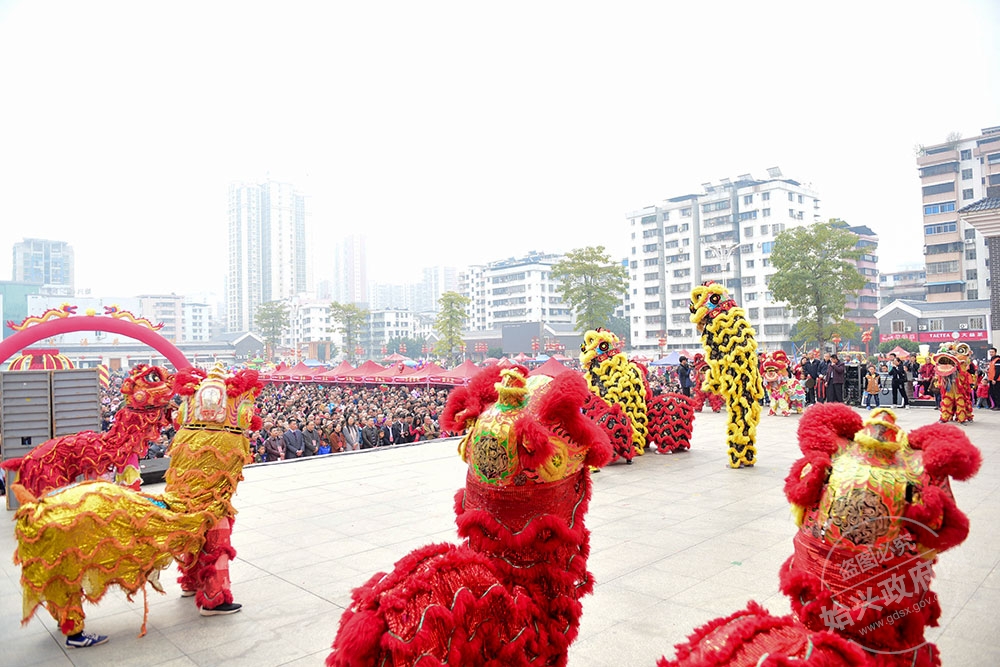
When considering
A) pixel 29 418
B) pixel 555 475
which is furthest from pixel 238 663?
pixel 29 418

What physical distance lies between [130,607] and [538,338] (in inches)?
1334

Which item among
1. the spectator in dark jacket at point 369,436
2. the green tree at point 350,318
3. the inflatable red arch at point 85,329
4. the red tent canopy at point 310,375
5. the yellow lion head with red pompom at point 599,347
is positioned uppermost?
the green tree at point 350,318

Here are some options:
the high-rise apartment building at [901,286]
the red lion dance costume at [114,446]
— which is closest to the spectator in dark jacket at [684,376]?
the red lion dance costume at [114,446]

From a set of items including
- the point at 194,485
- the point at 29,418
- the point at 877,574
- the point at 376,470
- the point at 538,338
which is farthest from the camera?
the point at 538,338

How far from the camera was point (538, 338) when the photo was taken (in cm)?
3775

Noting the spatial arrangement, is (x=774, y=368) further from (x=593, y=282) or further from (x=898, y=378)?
(x=593, y=282)

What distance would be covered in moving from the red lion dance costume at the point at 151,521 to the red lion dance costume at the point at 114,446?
6.92 ft

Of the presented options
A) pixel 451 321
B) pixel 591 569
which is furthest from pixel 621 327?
pixel 591 569

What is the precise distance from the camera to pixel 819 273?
74.1 ft

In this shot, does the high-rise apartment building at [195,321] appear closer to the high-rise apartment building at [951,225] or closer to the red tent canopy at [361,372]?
the red tent canopy at [361,372]

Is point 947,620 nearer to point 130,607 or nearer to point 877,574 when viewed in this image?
point 877,574

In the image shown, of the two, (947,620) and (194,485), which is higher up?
(194,485)

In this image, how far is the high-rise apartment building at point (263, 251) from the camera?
7731 centimetres

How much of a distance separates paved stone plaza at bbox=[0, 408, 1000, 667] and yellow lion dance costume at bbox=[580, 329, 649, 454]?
3.92ft
